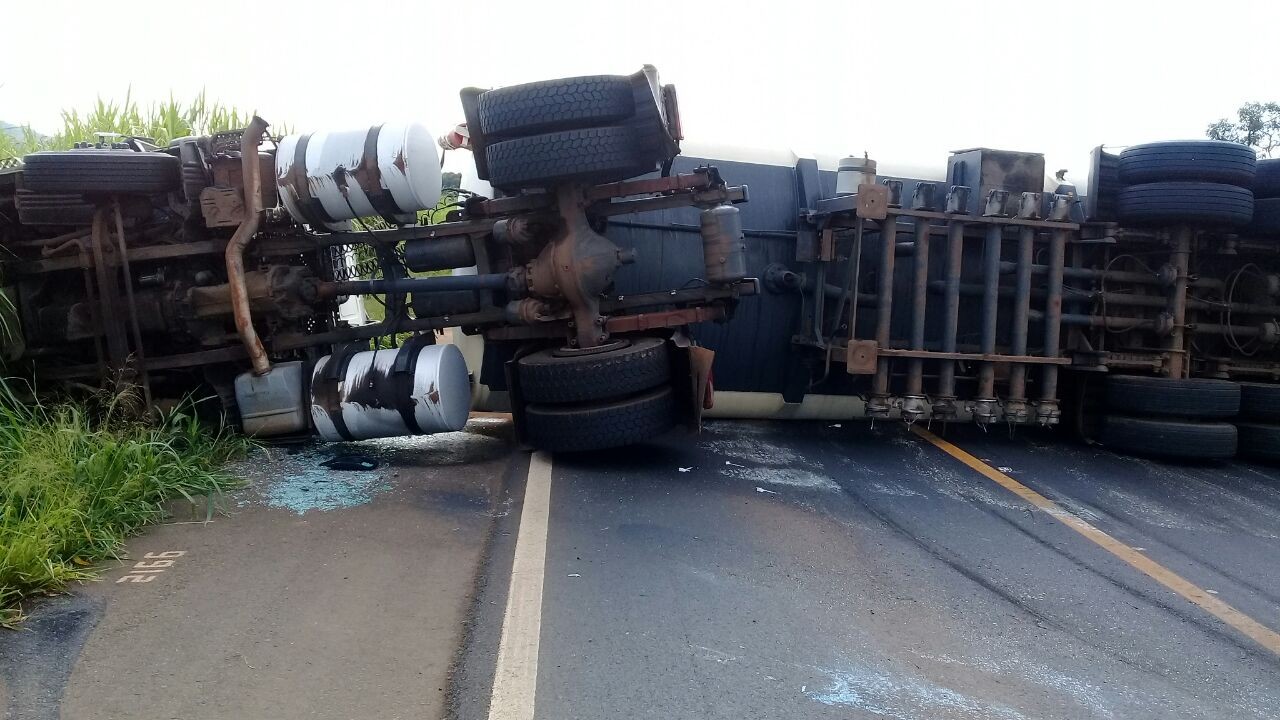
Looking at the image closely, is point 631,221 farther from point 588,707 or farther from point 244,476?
point 588,707

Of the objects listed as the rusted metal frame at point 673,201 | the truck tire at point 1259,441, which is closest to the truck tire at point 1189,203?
the truck tire at point 1259,441

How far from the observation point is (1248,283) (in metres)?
6.52

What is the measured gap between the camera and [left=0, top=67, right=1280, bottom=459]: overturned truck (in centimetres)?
513

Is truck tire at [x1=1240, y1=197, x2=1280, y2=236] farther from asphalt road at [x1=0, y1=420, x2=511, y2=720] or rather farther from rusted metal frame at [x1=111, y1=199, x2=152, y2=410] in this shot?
rusted metal frame at [x1=111, y1=199, x2=152, y2=410]

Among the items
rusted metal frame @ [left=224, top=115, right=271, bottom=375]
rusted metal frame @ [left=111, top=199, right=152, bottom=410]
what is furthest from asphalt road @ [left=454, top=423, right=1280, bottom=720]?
rusted metal frame @ [left=111, top=199, right=152, bottom=410]

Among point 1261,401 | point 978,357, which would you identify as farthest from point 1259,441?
point 978,357

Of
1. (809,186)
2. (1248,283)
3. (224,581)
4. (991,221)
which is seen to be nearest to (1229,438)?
→ (1248,283)

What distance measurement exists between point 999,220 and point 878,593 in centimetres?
331

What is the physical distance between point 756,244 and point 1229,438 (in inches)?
136

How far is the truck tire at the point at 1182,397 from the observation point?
5973mm

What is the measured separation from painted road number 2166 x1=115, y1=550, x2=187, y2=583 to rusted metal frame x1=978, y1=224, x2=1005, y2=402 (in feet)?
15.8

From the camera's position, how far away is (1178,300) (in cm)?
617

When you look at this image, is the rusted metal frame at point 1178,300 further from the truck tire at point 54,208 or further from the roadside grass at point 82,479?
the truck tire at point 54,208

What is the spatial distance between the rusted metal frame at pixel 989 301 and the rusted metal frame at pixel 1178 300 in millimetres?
1309
